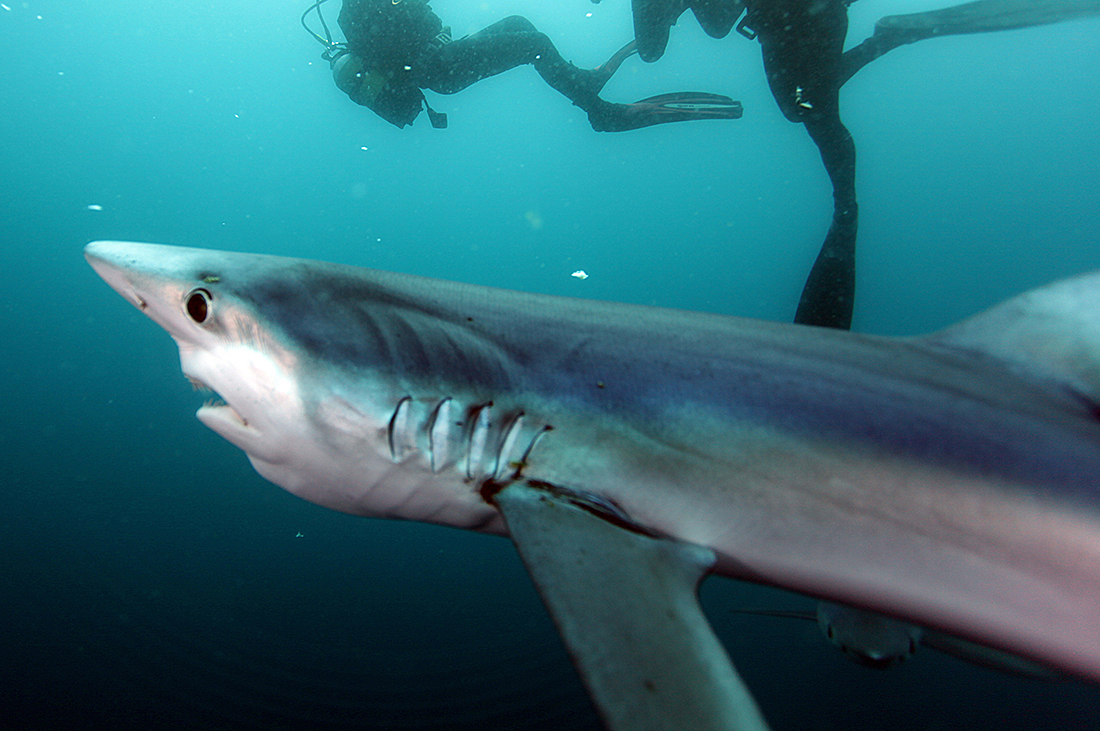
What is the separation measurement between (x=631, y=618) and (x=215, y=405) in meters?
1.10

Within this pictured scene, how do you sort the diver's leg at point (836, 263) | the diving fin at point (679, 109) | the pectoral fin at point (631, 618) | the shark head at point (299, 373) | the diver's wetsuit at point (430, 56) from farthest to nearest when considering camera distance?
the diving fin at point (679, 109), the diver's wetsuit at point (430, 56), the diver's leg at point (836, 263), the shark head at point (299, 373), the pectoral fin at point (631, 618)

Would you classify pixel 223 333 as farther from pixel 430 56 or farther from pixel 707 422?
pixel 430 56

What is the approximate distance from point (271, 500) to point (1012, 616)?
872 cm

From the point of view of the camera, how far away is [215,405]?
118 centimetres

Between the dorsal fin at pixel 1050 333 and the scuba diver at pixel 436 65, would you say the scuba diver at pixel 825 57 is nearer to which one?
the scuba diver at pixel 436 65

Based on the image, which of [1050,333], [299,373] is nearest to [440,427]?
[299,373]

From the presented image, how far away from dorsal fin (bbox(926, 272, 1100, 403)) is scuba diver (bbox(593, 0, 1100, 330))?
3163 millimetres

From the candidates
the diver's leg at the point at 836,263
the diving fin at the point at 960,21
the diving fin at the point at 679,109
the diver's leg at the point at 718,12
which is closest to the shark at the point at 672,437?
the diver's leg at the point at 836,263

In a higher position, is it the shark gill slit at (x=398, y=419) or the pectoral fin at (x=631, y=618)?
the shark gill slit at (x=398, y=419)

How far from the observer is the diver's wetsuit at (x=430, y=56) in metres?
5.66

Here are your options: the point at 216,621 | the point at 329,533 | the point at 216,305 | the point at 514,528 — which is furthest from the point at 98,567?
the point at 514,528

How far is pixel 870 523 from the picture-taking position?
2.92 ft

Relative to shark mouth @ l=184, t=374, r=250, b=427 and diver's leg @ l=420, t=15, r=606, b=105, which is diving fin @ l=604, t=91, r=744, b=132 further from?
shark mouth @ l=184, t=374, r=250, b=427

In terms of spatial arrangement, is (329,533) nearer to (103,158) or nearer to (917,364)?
(917,364)
